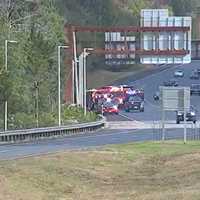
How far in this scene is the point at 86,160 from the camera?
113 ft

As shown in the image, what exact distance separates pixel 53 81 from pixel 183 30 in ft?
51.3

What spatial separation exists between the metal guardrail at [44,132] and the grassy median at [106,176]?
22832 mm

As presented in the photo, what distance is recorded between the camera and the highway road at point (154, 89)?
358 ft

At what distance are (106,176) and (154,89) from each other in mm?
125173

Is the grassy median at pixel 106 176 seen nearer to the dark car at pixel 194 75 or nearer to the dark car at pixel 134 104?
the dark car at pixel 134 104

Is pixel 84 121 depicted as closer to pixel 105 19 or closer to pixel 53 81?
pixel 53 81

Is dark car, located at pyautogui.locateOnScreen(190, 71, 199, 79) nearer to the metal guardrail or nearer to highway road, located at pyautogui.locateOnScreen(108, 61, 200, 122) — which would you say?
highway road, located at pyautogui.locateOnScreen(108, 61, 200, 122)

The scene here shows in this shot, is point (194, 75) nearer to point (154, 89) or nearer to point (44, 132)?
point (154, 89)

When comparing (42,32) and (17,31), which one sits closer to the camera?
(17,31)

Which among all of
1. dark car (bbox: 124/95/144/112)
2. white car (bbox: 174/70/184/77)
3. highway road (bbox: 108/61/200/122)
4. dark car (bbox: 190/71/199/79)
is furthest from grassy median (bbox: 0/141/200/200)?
white car (bbox: 174/70/184/77)

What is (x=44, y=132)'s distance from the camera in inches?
2608

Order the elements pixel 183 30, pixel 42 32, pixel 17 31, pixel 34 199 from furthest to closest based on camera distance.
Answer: pixel 183 30
pixel 42 32
pixel 17 31
pixel 34 199

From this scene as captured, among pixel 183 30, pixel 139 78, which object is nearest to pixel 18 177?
pixel 183 30

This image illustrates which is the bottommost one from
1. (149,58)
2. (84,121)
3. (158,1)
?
(84,121)
